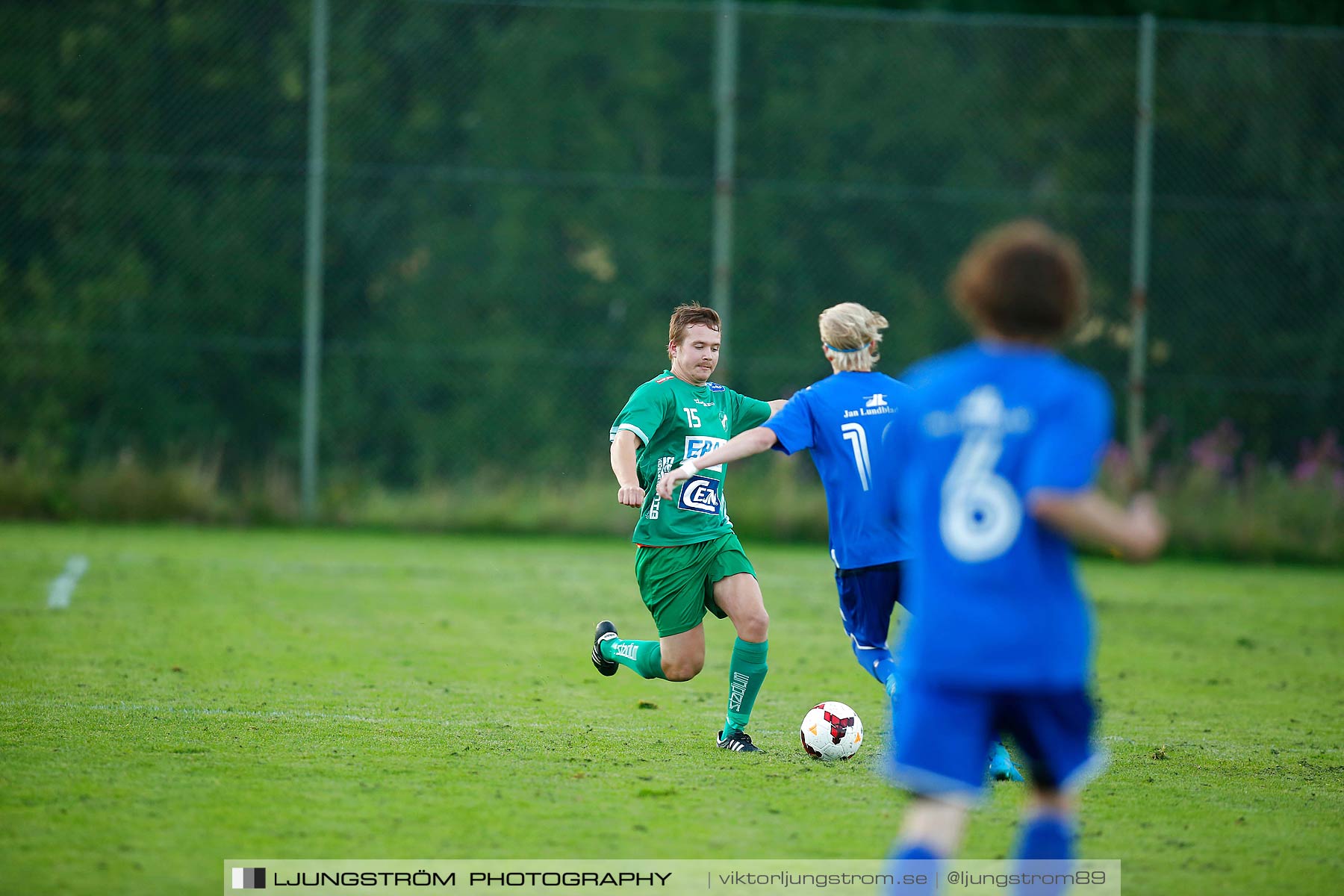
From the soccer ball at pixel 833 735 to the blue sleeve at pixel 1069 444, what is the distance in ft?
9.04

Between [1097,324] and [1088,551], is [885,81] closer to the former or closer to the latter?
[1097,324]

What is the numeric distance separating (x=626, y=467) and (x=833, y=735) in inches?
52.0

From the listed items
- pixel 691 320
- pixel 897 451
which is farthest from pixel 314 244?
pixel 897 451

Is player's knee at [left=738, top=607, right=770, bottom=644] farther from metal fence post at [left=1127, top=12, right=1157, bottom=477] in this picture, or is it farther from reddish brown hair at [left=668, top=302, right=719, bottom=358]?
metal fence post at [left=1127, top=12, right=1157, bottom=477]

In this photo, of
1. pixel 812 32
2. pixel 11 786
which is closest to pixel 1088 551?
pixel 812 32

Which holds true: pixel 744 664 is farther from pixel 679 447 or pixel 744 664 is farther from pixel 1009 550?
pixel 1009 550

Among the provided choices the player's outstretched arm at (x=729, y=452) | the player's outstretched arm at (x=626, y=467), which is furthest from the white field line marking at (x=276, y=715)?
the player's outstretched arm at (x=729, y=452)

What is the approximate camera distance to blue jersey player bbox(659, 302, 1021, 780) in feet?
17.1

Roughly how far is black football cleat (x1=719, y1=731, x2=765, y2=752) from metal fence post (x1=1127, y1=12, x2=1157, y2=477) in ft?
34.7

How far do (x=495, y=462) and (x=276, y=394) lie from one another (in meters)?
2.71

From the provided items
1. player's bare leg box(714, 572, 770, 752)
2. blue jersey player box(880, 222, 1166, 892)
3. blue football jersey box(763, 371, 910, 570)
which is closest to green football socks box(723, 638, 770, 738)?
player's bare leg box(714, 572, 770, 752)

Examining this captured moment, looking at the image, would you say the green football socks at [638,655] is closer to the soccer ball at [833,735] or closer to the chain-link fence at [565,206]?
the soccer ball at [833,735]

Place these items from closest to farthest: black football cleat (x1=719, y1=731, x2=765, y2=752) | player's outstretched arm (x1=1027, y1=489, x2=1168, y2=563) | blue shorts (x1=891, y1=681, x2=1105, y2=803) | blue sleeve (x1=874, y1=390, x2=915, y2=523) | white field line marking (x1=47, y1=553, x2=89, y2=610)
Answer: player's outstretched arm (x1=1027, y1=489, x2=1168, y2=563) → blue shorts (x1=891, y1=681, x2=1105, y2=803) → blue sleeve (x1=874, y1=390, x2=915, y2=523) → black football cleat (x1=719, y1=731, x2=765, y2=752) → white field line marking (x1=47, y1=553, x2=89, y2=610)

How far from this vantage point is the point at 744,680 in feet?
18.7
